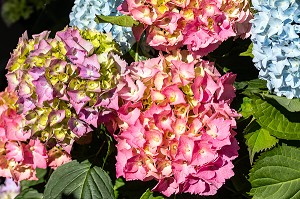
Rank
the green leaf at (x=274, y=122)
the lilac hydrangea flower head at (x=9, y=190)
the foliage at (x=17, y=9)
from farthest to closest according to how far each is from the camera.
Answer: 1. the foliage at (x=17, y=9)
2. the lilac hydrangea flower head at (x=9, y=190)
3. the green leaf at (x=274, y=122)

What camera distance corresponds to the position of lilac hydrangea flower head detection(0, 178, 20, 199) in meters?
1.83

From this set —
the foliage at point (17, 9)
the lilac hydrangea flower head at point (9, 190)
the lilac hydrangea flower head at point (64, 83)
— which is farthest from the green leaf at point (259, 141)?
the foliage at point (17, 9)

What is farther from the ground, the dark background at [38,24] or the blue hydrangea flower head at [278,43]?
the blue hydrangea flower head at [278,43]

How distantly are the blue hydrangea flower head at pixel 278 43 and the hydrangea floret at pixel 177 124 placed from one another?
73 mm

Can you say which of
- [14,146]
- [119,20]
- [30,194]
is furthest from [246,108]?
[30,194]

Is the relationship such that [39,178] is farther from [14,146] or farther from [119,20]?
[119,20]

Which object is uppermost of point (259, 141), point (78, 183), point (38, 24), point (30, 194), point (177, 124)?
point (177, 124)

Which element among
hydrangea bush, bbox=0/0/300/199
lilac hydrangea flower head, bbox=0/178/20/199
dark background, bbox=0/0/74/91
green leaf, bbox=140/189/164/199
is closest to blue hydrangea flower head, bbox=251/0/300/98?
hydrangea bush, bbox=0/0/300/199

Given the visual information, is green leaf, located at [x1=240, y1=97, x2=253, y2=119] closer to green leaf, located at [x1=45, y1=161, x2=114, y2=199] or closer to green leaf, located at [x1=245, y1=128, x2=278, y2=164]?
green leaf, located at [x1=245, y1=128, x2=278, y2=164]

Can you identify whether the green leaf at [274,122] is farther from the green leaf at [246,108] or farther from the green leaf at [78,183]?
the green leaf at [78,183]

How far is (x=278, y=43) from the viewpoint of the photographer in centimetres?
108

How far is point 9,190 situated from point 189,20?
37.0 inches

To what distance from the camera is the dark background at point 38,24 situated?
6.21 ft

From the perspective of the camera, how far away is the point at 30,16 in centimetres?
292
